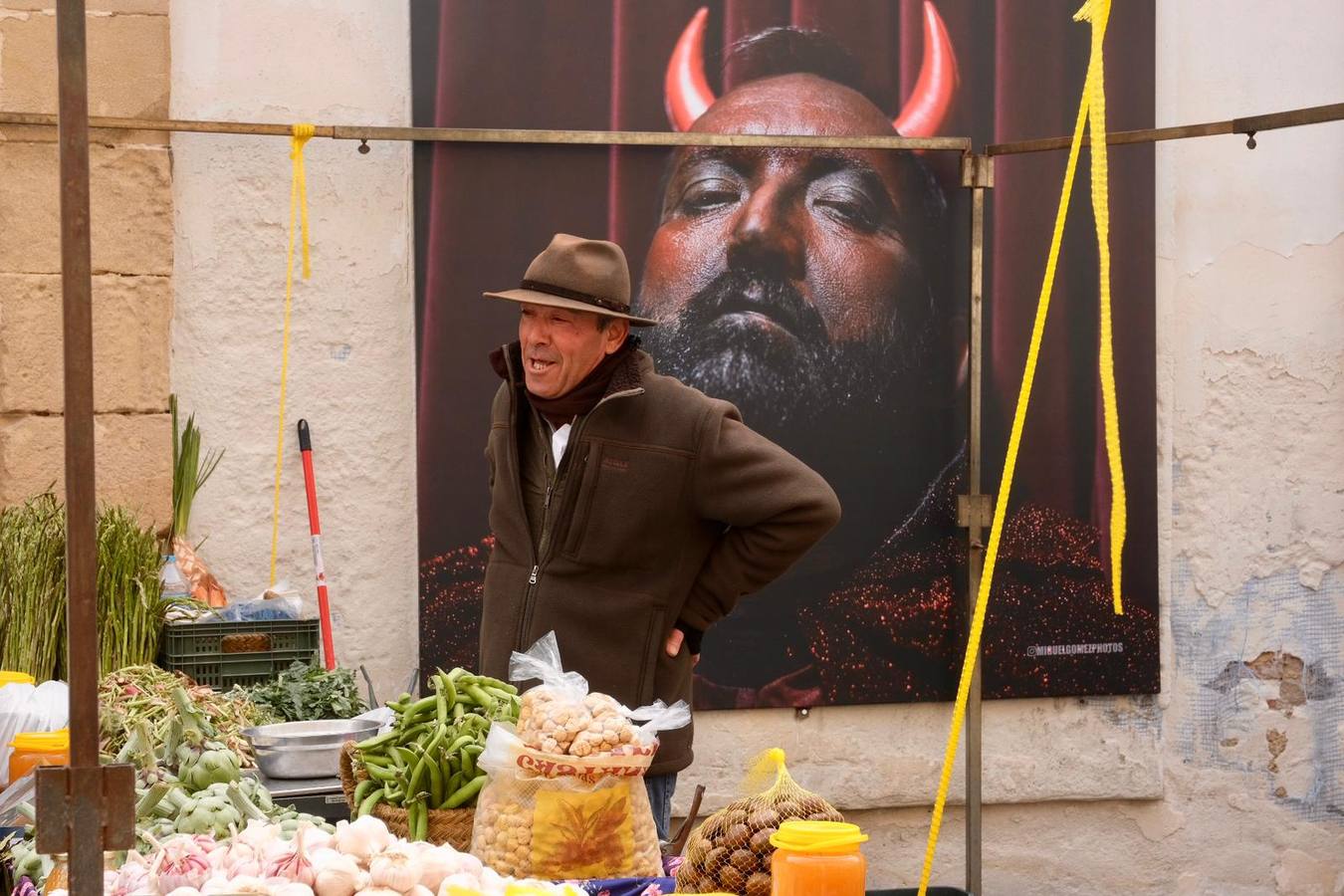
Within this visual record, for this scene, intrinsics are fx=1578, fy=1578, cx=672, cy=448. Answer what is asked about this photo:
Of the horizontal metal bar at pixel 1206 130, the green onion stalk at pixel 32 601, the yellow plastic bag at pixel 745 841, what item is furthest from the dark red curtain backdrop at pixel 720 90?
the yellow plastic bag at pixel 745 841

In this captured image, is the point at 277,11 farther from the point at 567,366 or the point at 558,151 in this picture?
the point at 567,366

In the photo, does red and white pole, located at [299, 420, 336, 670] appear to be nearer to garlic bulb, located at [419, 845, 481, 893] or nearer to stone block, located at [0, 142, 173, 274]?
stone block, located at [0, 142, 173, 274]

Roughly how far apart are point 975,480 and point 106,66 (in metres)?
3.40

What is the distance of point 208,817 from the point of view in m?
2.56

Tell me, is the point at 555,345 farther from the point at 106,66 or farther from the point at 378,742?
the point at 106,66

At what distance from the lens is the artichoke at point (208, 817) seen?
8.36 feet

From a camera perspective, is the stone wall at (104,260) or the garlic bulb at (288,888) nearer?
the garlic bulb at (288,888)

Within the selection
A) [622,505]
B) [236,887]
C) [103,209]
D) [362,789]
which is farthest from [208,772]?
[103,209]

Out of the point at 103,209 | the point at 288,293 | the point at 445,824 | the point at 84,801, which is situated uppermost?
the point at 103,209

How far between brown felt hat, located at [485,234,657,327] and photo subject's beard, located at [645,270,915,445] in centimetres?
178

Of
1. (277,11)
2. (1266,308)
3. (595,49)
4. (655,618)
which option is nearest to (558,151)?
(595,49)

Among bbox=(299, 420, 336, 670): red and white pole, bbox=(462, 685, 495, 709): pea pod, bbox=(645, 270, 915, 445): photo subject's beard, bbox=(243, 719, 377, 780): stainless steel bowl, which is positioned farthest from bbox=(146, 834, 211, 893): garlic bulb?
bbox=(645, 270, 915, 445): photo subject's beard

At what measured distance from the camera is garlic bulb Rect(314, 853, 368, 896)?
2.14m

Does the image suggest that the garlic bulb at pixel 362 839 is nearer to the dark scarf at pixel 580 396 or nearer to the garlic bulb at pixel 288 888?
the garlic bulb at pixel 288 888
